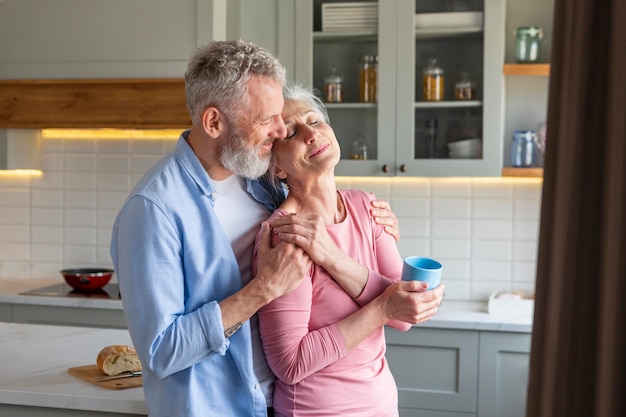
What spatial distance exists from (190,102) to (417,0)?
7.16 ft

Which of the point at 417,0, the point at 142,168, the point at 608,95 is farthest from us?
the point at 142,168

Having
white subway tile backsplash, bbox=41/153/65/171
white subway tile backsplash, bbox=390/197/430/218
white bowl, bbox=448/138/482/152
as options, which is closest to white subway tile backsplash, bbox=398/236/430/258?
white subway tile backsplash, bbox=390/197/430/218

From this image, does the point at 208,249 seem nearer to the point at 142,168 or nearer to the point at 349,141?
the point at 349,141

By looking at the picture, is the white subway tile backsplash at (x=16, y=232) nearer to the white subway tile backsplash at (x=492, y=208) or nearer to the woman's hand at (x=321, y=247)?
the white subway tile backsplash at (x=492, y=208)

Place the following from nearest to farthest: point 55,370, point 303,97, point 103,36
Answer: point 303,97, point 55,370, point 103,36

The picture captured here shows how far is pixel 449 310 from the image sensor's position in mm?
3549

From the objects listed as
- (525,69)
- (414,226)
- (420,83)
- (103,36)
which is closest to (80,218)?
(103,36)

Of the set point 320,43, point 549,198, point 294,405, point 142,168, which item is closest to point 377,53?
point 320,43

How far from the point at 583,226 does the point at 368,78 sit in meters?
3.11

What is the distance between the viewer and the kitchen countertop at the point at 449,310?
3279 mm

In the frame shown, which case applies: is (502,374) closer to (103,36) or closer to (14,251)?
(103,36)

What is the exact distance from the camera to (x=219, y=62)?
161 centimetres

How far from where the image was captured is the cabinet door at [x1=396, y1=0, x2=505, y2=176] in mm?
3504

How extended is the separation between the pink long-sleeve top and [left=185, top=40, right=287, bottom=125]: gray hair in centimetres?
28
